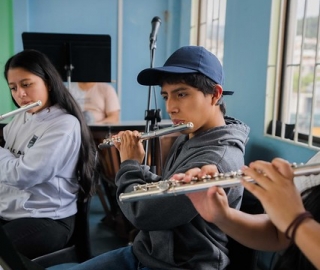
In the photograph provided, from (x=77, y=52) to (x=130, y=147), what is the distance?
1621 mm

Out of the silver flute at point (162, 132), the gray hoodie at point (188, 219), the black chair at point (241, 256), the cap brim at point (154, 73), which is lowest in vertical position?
the black chair at point (241, 256)

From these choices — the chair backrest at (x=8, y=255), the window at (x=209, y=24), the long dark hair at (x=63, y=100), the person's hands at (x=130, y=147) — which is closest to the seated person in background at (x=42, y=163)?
the long dark hair at (x=63, y=100)

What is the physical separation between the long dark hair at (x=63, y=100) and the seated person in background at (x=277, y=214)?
69cm

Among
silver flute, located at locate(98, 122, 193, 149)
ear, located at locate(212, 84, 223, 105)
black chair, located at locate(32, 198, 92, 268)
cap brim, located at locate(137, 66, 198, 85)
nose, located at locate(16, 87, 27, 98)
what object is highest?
cap brim, located at locate(137, 66, 198, 85)

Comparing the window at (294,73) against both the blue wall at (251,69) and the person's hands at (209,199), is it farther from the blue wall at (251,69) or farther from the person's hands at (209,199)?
the person's hands at (209,199)

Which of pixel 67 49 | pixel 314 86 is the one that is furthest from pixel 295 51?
pixel 67 49

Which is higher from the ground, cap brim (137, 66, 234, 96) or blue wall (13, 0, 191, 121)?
blue wall (13, 0, 191, 121)

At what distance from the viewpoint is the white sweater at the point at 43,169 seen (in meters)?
1.40

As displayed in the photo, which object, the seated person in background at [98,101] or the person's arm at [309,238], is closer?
the person's arm at [309,238]

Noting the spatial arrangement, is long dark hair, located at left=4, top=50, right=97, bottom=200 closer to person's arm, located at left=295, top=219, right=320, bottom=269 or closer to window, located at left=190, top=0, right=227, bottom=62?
person's arm, located at left=295, top=219, right=320, bottom=269

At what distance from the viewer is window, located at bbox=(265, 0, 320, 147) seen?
1818 mm

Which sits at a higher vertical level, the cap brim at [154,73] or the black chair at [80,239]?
the cap brim at [154,73]

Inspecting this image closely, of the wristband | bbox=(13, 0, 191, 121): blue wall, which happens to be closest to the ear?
the wristband

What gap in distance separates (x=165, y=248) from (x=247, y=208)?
1.21 feet
